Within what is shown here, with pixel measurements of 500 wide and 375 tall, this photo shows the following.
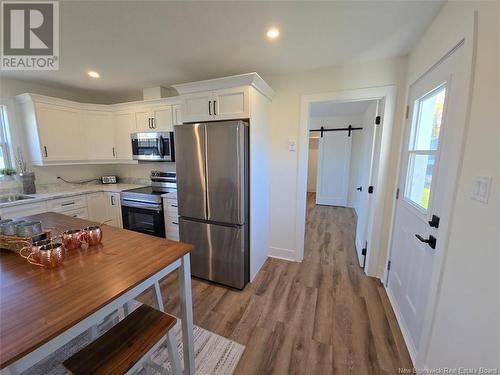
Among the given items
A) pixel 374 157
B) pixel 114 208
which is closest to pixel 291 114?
pixel 374 157

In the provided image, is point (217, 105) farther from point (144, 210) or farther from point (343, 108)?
point (343, 108)

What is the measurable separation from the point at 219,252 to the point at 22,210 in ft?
7.78

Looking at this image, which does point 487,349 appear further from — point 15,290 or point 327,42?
point 327,42

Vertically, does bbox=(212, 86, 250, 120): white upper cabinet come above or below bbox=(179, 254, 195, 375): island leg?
above

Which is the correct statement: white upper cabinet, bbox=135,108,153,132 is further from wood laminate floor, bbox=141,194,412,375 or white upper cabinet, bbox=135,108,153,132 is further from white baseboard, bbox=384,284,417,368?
white baseboard, bbox=384,284,417,368

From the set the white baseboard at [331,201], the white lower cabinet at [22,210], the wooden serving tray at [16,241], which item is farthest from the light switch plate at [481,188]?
the white baseboard at [331,201]

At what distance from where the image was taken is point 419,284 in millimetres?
1479

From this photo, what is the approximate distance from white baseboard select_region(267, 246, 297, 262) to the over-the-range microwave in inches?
76.6

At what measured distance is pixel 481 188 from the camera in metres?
0.90

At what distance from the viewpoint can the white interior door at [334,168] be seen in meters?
5.18

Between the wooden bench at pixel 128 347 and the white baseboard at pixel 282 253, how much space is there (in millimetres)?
1935

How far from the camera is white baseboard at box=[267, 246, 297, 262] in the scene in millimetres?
2807

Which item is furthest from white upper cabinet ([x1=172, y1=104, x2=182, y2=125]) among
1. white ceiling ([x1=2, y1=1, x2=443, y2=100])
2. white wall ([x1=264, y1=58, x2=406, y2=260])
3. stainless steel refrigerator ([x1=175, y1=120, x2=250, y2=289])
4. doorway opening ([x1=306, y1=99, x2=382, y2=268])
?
doorway opening ([x1=306, y1=99, x2=382, y2=268])

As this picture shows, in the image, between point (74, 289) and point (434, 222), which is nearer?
point (74, 289)
